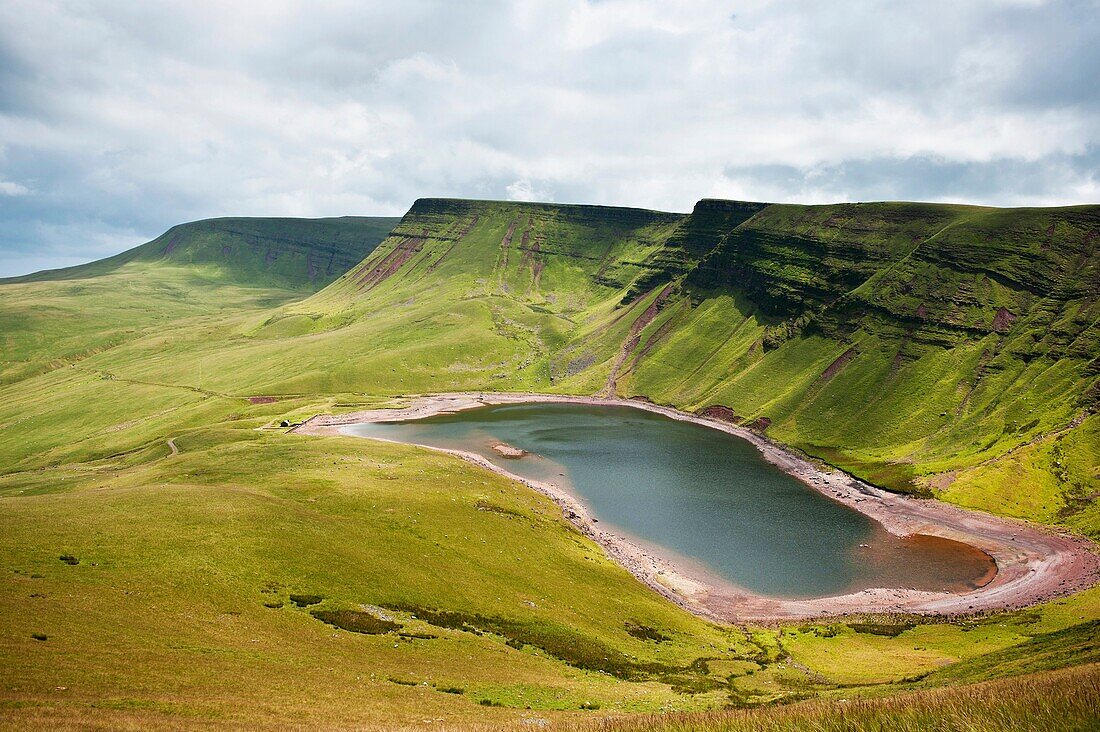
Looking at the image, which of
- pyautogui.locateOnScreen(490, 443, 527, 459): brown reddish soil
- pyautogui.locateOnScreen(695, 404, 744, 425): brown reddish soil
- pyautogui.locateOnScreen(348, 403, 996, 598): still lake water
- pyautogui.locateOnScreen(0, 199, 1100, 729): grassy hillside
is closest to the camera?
pyautogui.locateOnScreen(0, 199, 1100, 729): grassy hillside

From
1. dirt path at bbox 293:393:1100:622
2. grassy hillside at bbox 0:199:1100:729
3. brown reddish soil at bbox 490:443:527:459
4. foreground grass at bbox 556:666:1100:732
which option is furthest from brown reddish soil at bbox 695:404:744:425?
foreground grass at bbox 556:666:1100:732

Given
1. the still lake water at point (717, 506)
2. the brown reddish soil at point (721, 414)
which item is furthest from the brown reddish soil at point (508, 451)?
the brown reddish soil at point (721, 414)

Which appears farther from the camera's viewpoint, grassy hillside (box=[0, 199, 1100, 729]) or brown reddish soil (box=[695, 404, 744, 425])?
brown reddish soil (box=[695, 404, 744, 425])

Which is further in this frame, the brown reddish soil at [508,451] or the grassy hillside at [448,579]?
the brown reddish soil at [508,451]

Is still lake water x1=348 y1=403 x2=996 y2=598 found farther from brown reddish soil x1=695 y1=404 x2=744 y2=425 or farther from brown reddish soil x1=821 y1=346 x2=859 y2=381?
brown reddish soil x1=821 y1=346 x2=859 y2=381

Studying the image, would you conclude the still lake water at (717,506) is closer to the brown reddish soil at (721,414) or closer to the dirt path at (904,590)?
the dirt path at (904,590)
